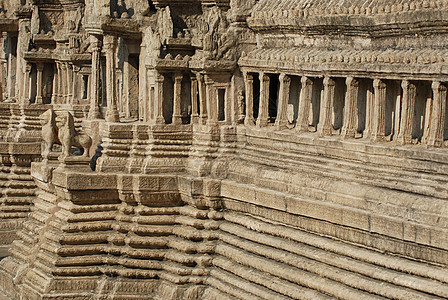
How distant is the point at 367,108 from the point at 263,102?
2.99 metres

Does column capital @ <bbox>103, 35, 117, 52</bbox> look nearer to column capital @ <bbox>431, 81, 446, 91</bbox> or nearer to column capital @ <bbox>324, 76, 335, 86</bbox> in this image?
column capital @ <bbox>324, 76, 335, 86</bbox>

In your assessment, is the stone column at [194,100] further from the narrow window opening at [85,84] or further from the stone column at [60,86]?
the stone column at [60,86]

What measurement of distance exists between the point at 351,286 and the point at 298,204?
6.38ft

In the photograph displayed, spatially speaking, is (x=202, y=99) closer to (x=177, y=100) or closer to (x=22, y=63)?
(x=177, y=100)

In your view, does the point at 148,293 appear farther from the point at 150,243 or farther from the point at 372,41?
the point at 372,41

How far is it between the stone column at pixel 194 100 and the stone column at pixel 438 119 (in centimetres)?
634

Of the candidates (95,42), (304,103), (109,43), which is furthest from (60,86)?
(304,103)

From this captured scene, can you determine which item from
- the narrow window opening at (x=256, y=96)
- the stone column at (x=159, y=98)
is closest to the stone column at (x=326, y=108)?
the narrow window opening at (x=256, y=96)

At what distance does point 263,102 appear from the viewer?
22.1m

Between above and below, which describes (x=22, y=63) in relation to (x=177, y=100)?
above

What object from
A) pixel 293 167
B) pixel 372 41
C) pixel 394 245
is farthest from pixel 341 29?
pixel 394 245

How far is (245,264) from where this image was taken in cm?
2102

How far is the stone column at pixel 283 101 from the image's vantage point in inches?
843

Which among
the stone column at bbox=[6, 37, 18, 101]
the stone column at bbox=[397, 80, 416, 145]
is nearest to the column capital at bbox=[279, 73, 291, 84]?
the stone column at bbox=[397, 80, 416, 145]
